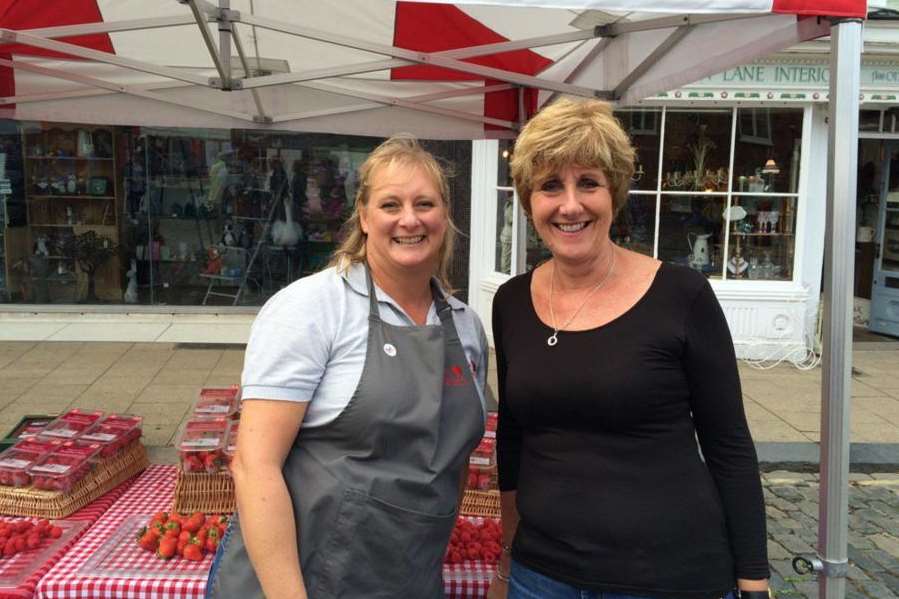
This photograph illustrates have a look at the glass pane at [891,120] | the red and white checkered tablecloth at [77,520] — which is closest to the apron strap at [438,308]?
the red and white checkered tablecloth at [77,520]

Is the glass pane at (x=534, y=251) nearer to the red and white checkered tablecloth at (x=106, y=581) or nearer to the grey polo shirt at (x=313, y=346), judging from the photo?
the red and white checkered tablecloth at (x=106, y=581)

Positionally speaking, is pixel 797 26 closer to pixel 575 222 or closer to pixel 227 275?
pixel 575 222

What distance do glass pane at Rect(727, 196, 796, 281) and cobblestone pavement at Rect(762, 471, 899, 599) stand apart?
11.1ft

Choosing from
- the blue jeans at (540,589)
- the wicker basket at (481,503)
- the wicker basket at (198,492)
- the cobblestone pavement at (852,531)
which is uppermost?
the blue jeans at (540,589)

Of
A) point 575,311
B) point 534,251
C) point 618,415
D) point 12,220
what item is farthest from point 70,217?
point 618,415

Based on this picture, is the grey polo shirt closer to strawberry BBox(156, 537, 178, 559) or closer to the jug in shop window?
strawberry BBox(156, 537, 178, 559)

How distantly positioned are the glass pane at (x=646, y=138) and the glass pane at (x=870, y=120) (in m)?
2.43

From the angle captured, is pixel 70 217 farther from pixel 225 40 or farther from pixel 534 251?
pixel 225 40

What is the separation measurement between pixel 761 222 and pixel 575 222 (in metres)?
7.17

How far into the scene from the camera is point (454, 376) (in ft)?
5.72

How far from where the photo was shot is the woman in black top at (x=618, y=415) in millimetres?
1645

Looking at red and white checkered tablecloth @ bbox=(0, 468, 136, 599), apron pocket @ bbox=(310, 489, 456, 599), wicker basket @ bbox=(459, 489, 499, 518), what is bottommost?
red and white checkered tablecloth @ bbox=(0, 468, 136, 599)

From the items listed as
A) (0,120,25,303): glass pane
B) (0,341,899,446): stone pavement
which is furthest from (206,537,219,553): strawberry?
(0,120,25,303): glass pane

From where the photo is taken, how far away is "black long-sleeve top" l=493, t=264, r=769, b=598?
164cm
